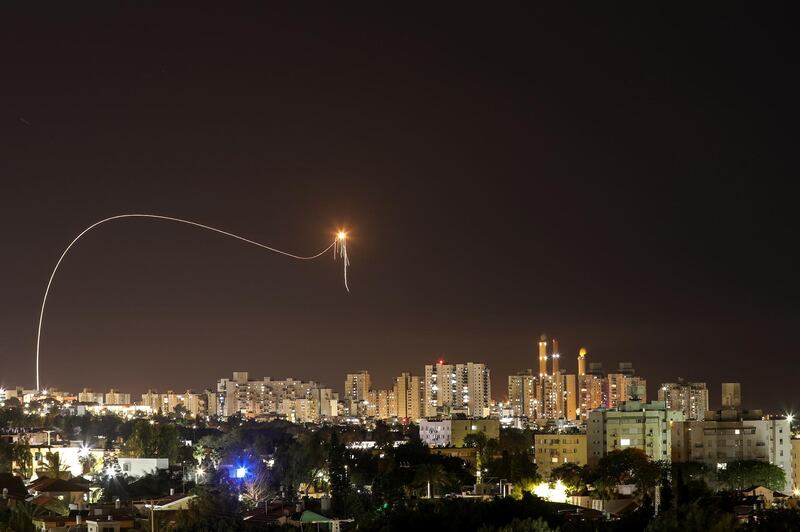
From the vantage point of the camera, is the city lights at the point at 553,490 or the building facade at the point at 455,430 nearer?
the city lights at the point at 553,490

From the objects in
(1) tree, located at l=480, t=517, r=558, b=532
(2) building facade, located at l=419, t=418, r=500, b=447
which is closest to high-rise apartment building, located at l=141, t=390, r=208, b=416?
(2) building facade, located at l=419, t=418, r=500, b=447

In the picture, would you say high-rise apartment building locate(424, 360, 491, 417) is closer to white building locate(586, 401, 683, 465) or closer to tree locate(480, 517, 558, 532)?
white building locate(586, 401, 683, 465)

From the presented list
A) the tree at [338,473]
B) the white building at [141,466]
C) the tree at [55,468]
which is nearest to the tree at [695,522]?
the tree at [338,473]

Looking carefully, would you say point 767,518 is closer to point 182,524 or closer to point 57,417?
point 182,524

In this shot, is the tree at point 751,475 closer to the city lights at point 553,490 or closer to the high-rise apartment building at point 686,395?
the city lights at point 553,490

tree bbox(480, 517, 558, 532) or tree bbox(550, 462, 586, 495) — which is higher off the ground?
tree bbox(480, 517, 558, 532)

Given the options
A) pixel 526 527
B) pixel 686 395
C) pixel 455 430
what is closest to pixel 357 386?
pixel 686 395
